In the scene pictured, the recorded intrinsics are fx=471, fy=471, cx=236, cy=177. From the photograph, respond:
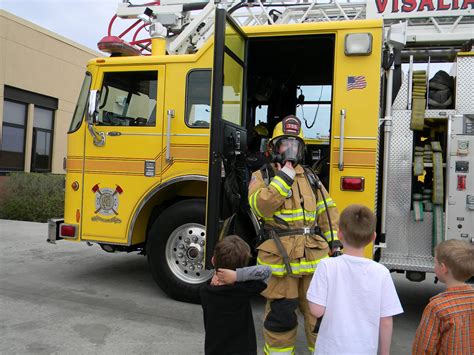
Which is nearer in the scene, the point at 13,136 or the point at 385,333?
the point at 385,333

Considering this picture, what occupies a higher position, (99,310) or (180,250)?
(180,250)

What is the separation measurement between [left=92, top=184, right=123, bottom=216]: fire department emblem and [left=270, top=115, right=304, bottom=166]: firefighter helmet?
2.50 m

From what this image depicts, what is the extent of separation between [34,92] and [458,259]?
51.4ft

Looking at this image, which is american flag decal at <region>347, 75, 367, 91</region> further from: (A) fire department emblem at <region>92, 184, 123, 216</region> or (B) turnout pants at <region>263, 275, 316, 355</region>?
(A) fire department emblem at <region>92, 184, 123, 216</region>

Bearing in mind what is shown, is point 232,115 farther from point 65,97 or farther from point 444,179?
point 65,97

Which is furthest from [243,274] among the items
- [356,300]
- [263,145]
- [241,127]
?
[263,145]

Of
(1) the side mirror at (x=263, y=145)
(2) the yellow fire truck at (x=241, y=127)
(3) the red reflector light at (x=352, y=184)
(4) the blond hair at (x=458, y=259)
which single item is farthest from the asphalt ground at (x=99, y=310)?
(4) the blond hair at (x=458, y=259)

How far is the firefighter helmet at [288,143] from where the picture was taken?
9.98 ft

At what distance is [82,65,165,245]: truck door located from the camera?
198 inches

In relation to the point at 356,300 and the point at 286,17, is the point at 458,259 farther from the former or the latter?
the point at 286,17

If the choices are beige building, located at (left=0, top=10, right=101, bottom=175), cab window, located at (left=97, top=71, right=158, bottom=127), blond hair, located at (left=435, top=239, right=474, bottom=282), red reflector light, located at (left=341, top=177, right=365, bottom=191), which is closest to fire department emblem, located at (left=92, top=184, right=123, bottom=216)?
cab window, located at (left=97, top=71, right=158, bottom=127)

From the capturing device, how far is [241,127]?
434cm

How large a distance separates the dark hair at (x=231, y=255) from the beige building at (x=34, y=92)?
13752 millimetres

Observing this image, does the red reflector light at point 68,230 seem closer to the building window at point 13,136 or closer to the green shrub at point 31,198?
the green shrub at point 31,198
